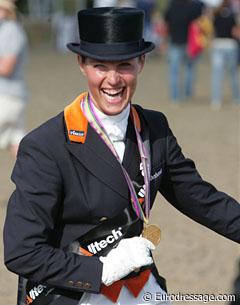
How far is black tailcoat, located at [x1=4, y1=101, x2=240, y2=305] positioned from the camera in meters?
3.16

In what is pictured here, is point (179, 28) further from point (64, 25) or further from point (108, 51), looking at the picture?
point (108, 51)

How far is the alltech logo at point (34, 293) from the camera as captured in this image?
132 inches

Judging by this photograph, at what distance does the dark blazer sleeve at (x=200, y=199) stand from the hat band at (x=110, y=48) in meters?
0.41

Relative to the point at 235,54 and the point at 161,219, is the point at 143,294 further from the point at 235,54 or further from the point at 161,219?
the point at 235,54

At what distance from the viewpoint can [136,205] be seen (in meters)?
3.39

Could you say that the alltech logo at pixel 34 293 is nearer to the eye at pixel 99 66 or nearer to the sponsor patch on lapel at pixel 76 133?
the sponsor patch on lapel at pixel 76 133

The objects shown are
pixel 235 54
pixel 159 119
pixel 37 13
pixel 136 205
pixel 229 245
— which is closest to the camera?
pixel 136 205

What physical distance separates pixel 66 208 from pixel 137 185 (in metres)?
0.29

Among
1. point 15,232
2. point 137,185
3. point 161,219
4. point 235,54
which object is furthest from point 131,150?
point 235,54

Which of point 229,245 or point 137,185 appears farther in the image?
point 229,245

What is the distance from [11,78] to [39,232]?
5441 millimetres

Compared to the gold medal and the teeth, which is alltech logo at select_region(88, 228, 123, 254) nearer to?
the gold medal

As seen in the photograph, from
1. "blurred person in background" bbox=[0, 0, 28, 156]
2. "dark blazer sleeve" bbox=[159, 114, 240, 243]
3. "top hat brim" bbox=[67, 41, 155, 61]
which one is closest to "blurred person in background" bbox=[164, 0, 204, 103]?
"blurred person in background" bbox=[0, 0, 28, 156]

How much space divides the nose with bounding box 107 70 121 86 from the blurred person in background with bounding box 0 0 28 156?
508 centimetres
